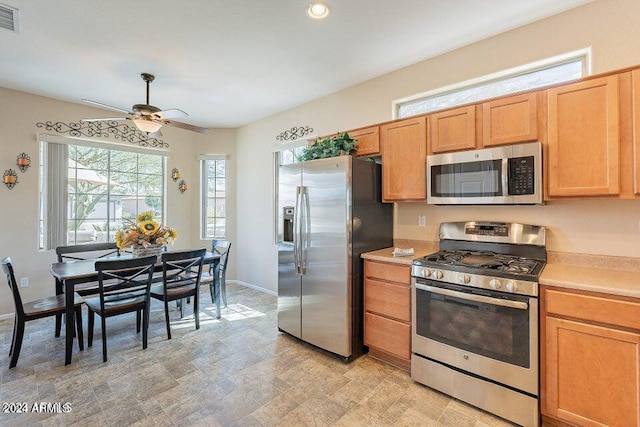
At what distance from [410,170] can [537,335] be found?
156 centimetres

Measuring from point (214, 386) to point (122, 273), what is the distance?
1.49 metres

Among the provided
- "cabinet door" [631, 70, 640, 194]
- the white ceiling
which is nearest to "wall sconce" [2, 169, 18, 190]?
the white ceiling

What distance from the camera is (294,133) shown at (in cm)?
435

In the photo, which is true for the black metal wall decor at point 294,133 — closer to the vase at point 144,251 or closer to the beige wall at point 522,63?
the beige wall at point 522,63

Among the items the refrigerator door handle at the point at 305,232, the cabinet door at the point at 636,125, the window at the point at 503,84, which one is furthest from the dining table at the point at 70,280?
the cabinet door at the point at 636,125

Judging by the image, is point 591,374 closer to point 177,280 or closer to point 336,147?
point 336,147

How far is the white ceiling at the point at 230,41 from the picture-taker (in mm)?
2180

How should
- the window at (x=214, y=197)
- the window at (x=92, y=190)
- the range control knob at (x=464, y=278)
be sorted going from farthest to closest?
the window at (x=214, y=197), the window at (x=92, y=190), the range control knob at (x=464, y=278)

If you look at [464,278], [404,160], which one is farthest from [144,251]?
[464,278]

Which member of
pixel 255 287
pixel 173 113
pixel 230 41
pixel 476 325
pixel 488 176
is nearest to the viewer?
pixel 476 325

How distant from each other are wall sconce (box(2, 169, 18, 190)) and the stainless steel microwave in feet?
16.3

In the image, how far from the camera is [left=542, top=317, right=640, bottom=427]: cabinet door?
5.07ft

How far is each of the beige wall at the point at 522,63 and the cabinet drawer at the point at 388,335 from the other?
933 millimetres

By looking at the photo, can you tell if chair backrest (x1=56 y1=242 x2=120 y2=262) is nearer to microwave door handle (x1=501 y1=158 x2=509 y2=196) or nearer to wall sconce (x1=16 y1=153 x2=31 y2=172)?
wall sconce (x1=16 y1=153 x2=31 y2=172)
